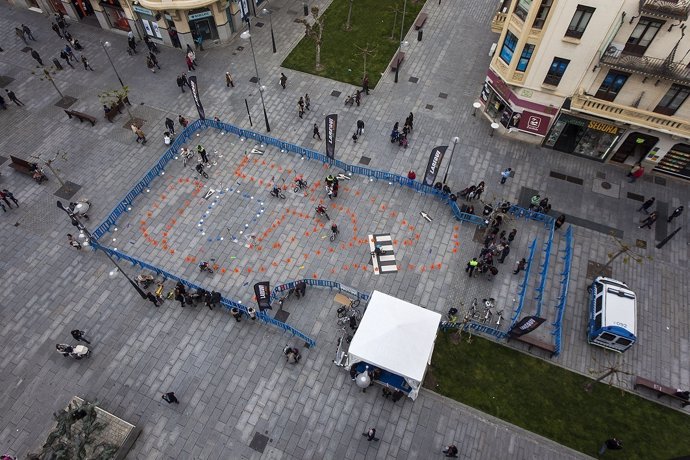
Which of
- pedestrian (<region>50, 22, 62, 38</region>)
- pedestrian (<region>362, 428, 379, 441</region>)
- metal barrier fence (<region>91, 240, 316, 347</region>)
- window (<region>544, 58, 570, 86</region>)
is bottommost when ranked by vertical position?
pedestrian (<region>362, 428, 379, 441</region>)

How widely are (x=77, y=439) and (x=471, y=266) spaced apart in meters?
24.0

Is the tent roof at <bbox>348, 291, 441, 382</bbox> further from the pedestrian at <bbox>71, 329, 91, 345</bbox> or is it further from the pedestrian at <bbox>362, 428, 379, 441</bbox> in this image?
the pedestrian at <bbox>71, 329, 91, 345</bbox>

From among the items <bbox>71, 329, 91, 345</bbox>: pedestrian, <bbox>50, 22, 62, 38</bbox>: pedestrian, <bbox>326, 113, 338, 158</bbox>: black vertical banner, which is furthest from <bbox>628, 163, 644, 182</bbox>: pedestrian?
<bbox>50, 22, 62, 38</bbox>: pedestrian

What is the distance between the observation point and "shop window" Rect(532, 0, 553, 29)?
93.8 ft

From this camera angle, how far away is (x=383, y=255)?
29.8 m

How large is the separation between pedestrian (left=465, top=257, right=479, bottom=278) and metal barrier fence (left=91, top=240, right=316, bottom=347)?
442 inches

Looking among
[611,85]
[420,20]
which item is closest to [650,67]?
[611,85]

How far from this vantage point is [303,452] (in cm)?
2273

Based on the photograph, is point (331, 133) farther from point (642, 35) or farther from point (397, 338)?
point (642, 35)

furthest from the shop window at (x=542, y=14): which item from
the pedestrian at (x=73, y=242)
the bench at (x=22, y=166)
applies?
the bench at (x=22, y=166)

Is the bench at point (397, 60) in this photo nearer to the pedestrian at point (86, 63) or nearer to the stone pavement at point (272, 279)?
the stone pavement at point (272, 279)

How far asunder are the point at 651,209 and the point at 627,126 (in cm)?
659

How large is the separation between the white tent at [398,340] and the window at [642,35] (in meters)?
22.2

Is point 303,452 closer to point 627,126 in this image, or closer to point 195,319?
point 195,319
